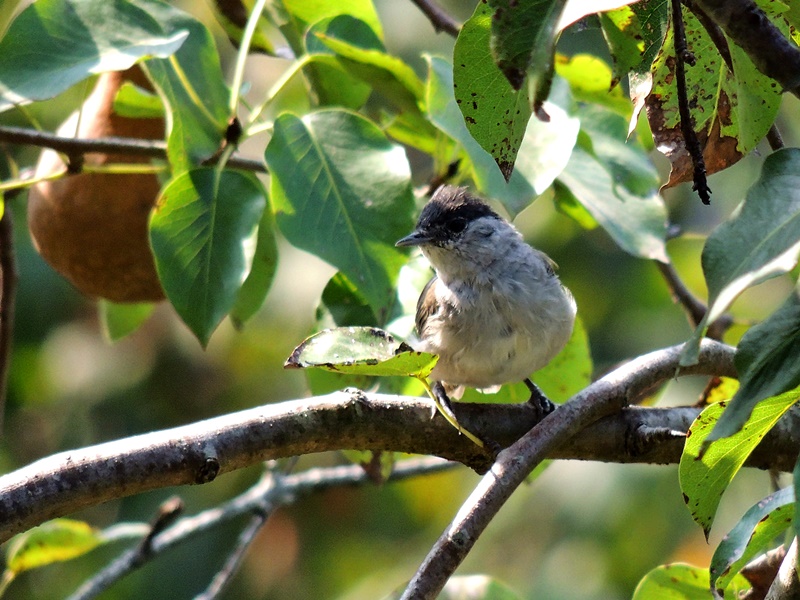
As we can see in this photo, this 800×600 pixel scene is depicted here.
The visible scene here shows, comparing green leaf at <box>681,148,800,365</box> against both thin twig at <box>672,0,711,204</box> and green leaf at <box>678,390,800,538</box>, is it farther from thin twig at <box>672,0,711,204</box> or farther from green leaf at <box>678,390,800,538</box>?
green leaf at <box>678,390,800,538</box>

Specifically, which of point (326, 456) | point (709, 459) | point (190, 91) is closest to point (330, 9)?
point (190, 91)

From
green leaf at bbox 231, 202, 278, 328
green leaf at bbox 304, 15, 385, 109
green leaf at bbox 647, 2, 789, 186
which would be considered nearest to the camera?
green leaf at bbox 647, 2, 789, 186

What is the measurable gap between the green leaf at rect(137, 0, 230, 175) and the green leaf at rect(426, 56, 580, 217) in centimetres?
62

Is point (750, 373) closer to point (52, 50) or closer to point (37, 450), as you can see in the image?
point (52, 50)

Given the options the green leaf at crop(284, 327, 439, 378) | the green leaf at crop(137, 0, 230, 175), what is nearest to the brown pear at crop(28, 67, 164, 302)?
the green leaf at crop(137, 0, 230, 175)

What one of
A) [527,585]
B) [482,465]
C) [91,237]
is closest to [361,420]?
[482,465]

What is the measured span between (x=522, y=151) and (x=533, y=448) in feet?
2.50

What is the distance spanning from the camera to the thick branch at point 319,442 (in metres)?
1.72

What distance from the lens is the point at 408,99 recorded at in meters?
2.88

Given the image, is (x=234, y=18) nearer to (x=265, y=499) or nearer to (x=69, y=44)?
(x=69, y=44)

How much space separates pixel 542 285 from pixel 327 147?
1036 millimetres

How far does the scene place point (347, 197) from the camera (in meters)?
2.47

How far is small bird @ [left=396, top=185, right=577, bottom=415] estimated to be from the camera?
9.73 feet

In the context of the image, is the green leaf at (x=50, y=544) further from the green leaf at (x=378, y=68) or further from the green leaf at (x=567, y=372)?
the green leaf at (x=378, y=68)
